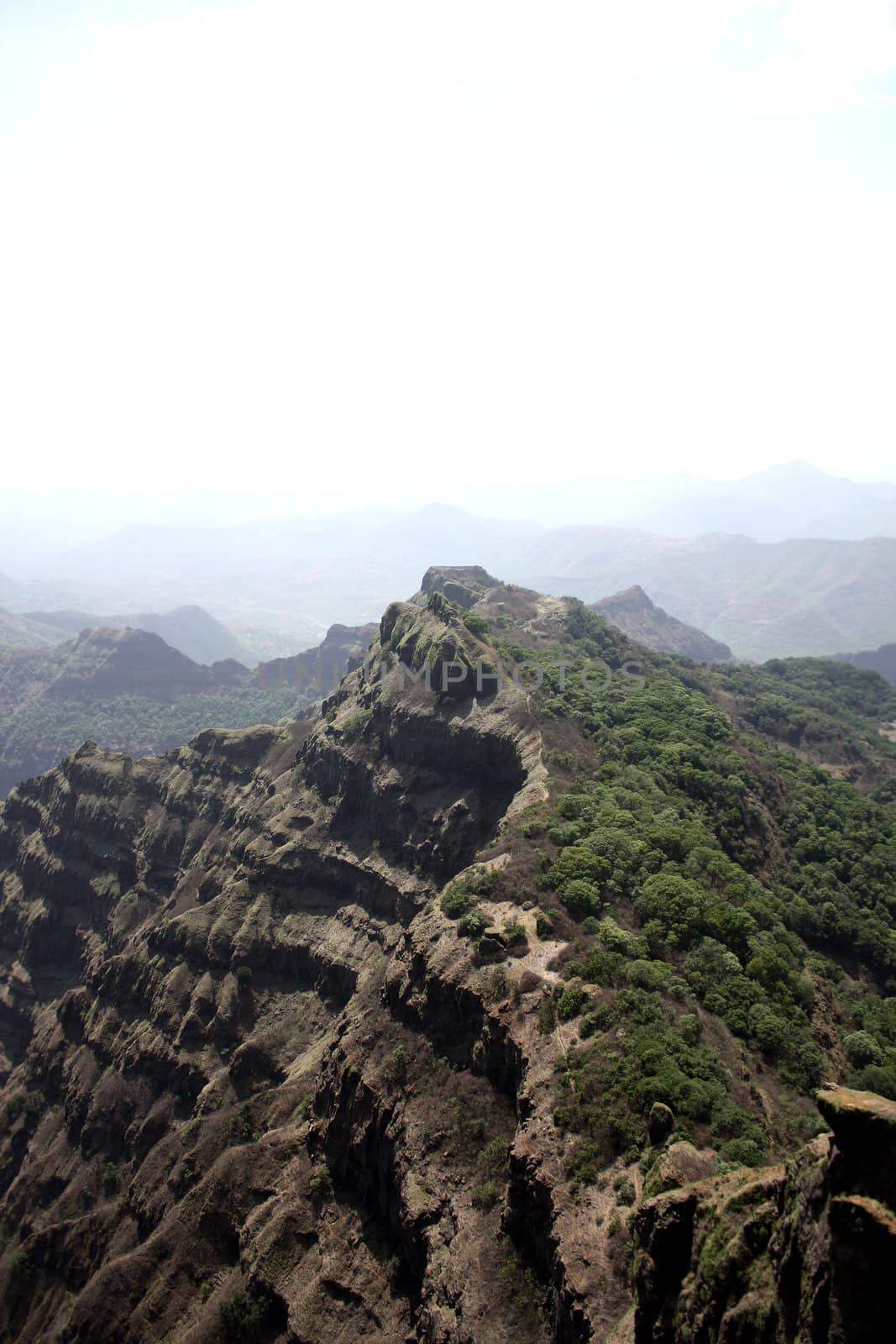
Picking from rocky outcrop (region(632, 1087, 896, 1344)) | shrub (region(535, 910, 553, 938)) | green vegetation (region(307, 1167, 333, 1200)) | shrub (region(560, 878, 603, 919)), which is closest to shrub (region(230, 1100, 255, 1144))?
green vegetation (region(307, 1167, 333, 1200))

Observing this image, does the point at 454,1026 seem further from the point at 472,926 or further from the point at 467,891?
the point at 467,891

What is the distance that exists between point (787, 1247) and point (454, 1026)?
105ft

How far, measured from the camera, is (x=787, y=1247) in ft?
65.5

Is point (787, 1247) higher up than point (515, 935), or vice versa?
point (787, 1247)

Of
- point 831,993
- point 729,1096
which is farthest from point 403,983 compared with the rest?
point 831,993

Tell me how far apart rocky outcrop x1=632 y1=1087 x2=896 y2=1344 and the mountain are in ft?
0.31

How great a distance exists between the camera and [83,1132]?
7531cm

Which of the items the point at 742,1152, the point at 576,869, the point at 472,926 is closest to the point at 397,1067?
the point at 472,926

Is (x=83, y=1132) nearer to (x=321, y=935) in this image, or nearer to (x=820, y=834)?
(x=321, y=935)

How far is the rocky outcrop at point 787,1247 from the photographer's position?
A: 666 inches

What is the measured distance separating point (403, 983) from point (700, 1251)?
33774 mm

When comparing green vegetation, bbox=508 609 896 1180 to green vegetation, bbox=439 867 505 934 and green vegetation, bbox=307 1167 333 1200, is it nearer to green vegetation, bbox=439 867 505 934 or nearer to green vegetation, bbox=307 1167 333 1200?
green vegetation, bbox=439 867 505 934

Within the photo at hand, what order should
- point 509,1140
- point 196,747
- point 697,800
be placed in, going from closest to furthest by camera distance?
point 509,1140, point 697,800, point 196,747

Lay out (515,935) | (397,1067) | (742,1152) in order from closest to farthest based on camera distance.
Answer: (742,1152) → (397,1067) → (515,935)
